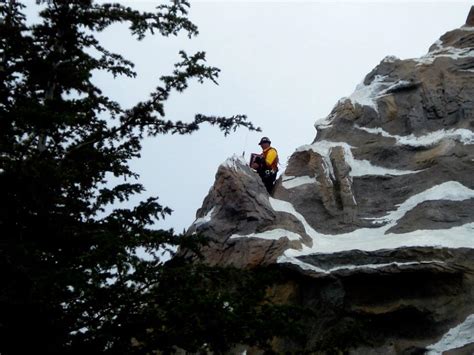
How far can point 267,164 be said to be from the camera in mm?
16750

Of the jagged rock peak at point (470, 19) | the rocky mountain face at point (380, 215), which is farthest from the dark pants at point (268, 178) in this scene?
the jagged rock peak at point (470, 19)

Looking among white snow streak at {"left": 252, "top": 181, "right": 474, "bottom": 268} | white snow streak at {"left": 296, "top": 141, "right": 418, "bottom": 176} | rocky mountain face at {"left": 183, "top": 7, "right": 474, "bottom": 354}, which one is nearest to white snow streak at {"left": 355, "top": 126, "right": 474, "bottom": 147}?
rocky mountain face at {"left": 183, "top": 7, "right": 474, "bottom": 354}

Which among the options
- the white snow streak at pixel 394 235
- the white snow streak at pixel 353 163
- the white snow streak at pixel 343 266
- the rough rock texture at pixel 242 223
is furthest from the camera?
the white snow streak at pixel 353 163

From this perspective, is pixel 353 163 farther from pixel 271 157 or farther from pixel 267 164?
pixel 267 164

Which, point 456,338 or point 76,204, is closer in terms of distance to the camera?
Answer: point 76,204

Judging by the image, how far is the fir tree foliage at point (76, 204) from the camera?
23.2 feet

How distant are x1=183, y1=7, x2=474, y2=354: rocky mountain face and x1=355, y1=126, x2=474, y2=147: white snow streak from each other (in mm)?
48

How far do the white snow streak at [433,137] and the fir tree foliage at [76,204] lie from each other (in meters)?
8.94

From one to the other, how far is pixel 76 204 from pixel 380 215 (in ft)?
29.0

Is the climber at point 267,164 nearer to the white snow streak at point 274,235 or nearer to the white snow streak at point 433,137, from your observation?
the white snow streak at point 274,235

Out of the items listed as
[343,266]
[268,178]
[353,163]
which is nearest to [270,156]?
[268,178]

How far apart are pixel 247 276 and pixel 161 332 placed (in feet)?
4.30

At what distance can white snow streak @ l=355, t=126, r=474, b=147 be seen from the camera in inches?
625

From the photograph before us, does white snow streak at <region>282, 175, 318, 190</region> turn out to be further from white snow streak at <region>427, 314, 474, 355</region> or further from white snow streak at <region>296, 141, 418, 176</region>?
white snow streak at <region>427, 314, 474, 355</region>
